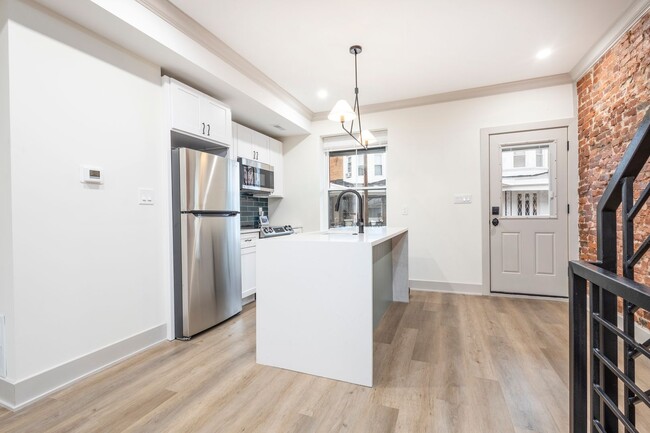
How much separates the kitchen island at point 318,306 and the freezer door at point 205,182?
893 mm

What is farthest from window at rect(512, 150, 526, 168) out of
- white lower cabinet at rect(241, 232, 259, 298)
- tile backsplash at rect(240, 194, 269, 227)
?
tile backsplash at rect(240, 194, 269, 227)

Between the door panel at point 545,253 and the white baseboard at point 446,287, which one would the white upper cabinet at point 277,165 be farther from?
the door panel at point 545,253

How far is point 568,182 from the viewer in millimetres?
3447

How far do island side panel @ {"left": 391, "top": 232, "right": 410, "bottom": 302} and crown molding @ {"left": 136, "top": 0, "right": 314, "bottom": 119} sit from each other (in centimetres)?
232

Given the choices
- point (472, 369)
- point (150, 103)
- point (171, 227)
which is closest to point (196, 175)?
point (171, 227)

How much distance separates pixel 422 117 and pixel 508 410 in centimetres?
341

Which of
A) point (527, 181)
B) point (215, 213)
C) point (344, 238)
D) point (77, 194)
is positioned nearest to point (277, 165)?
point (215, 213)

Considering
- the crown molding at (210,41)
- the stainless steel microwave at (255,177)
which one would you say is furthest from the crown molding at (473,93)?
the stainless steel microwave at (255,177)

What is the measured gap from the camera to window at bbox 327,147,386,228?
4.50 m

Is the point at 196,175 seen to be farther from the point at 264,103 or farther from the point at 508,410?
the point at 508,410

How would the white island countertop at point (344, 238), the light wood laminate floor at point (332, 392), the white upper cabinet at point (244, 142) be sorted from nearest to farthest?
the light wood laminate floor at point (332, 392), the white island countertop at point (344, 238), the white upper cabinet at point (244, 142)

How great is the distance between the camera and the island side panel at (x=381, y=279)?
2.65m

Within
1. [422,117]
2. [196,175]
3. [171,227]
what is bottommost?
[171,227]

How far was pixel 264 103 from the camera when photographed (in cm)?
347
